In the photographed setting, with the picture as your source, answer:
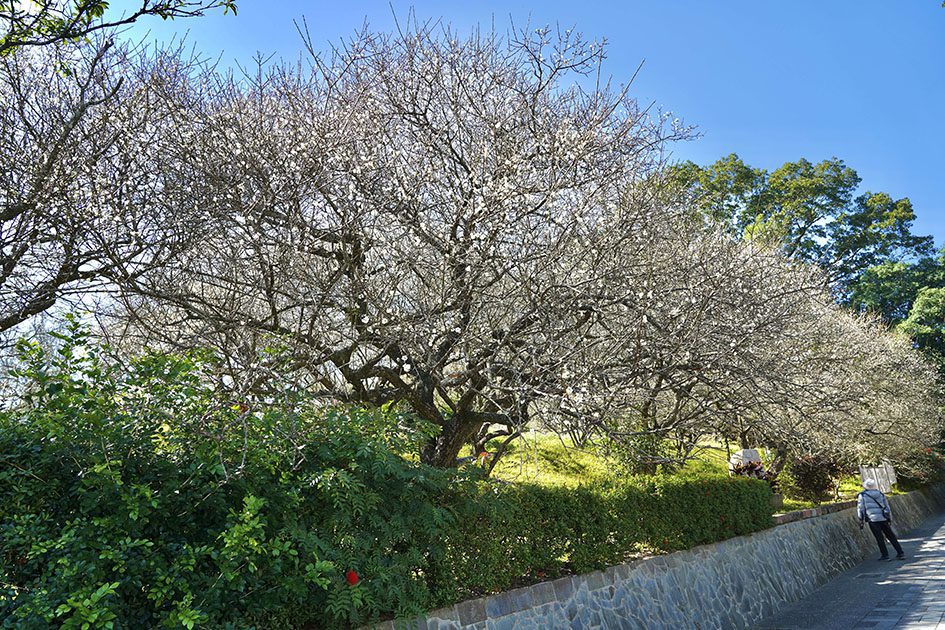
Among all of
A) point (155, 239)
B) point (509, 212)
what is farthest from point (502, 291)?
point (155, 239)

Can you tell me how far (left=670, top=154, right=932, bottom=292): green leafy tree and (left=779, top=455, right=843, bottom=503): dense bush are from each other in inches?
771

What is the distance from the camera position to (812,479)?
715 inches

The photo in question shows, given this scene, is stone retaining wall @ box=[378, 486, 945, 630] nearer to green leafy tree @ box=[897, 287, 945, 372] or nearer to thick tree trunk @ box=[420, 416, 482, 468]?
Result: thick tree trunk @ box=[420, 416, 482, 468]

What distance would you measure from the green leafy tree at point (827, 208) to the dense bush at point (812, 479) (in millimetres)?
19594

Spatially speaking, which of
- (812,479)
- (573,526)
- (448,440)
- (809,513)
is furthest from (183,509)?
(812,479)

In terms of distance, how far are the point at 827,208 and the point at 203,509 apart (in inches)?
1524

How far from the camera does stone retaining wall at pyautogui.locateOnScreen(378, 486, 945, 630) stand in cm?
561

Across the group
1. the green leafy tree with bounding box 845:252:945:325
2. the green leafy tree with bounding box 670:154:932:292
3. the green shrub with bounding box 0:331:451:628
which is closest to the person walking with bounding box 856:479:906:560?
the green shrub with bounding box 0:331:451:628

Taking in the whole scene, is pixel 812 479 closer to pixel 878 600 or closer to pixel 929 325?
pixel 878 600

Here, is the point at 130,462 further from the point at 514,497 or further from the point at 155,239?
the point at 514,497

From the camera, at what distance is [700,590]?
26.7 feet

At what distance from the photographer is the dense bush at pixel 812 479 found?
17953 mm

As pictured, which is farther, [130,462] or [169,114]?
[169,114]

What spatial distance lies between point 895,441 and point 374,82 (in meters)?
18.9
